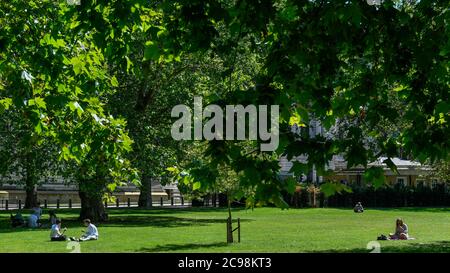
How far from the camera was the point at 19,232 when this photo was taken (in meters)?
28.7

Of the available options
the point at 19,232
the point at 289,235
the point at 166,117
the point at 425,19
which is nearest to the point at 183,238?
the point at 289,235

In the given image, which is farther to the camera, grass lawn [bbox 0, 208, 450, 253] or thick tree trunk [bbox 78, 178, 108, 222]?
thick tree trunk [bbox 78, 178, 108, 222]

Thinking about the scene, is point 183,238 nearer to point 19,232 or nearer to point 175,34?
point 19,232

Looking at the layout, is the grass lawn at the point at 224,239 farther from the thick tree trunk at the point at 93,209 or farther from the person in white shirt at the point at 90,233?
the thick tree trunk at the point at 93,209

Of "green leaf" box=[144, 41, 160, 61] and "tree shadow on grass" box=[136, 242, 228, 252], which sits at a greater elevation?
"green leaf" box=[144, 41, 160, 61]

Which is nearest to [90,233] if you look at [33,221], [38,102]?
[33,221]

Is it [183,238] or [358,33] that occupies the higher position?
[358,33]

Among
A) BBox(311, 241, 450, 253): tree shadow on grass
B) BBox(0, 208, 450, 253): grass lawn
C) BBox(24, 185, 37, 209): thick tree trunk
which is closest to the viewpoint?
BBox(311, 241, 450, 253): tree shadow on grass

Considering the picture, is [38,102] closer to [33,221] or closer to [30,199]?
[33,221]

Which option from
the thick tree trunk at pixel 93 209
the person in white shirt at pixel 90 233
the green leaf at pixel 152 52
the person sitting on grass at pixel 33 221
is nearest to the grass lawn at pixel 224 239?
the person in white shirt at pixel 90 233

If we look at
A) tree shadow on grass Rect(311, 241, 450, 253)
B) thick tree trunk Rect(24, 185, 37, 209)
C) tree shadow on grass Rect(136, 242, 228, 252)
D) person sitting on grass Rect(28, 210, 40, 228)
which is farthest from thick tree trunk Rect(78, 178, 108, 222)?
tree shadow on grass Rect(311, 241, 450, 253)

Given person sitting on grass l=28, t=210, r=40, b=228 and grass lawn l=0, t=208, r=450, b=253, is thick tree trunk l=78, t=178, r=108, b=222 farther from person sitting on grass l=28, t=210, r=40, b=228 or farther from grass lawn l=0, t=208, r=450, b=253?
person sitting on grass l=28, t=210, r=40, b=228

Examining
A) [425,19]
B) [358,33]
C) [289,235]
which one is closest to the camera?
[358,33]

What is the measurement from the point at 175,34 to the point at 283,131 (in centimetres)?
228
